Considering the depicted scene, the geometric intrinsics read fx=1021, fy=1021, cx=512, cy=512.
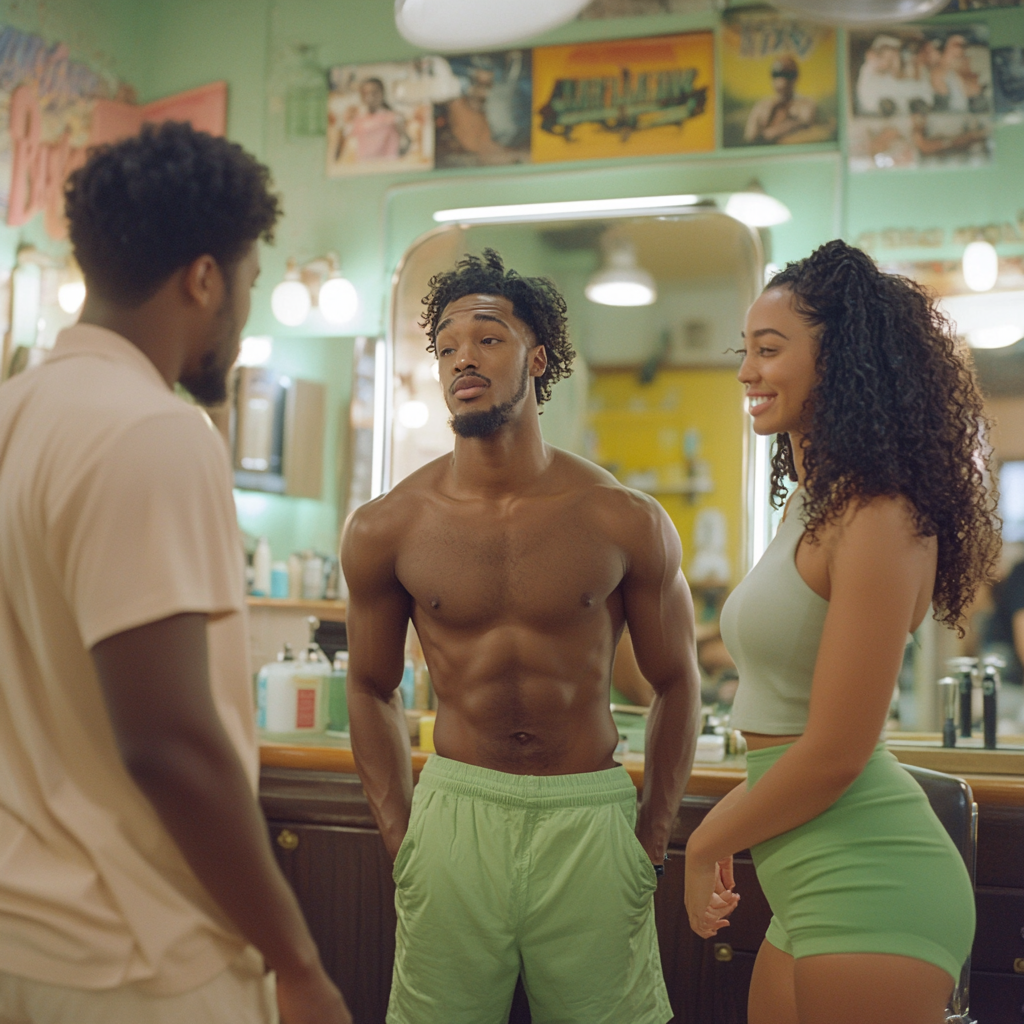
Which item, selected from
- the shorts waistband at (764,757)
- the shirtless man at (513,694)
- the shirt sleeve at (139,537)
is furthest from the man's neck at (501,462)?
the shirt sleeve at (139,537)

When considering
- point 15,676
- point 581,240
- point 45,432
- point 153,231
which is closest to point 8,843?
point 15,676

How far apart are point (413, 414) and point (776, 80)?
149cm

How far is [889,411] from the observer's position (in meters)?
1.34

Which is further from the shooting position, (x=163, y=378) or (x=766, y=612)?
(x=766, y=612)

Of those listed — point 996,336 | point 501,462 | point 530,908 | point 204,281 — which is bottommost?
point 530,908

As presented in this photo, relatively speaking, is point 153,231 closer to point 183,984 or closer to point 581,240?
point 183,984

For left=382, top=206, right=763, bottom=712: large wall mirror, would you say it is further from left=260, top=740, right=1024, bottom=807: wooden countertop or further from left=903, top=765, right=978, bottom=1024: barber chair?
left=903, top=765, right=978, bottom=1024: barber chair

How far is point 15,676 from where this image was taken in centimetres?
90

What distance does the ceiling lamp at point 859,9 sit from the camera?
198 centimetres

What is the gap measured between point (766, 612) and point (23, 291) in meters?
2.96

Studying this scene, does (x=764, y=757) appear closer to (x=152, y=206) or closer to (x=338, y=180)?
(x=152, y=206)

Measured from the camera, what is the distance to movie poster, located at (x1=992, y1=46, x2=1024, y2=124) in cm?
289

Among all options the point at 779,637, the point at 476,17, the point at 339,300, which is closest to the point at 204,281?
the point at 779,637

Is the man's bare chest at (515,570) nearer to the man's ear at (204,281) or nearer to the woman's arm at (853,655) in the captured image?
the woman's arm at (853,655)
